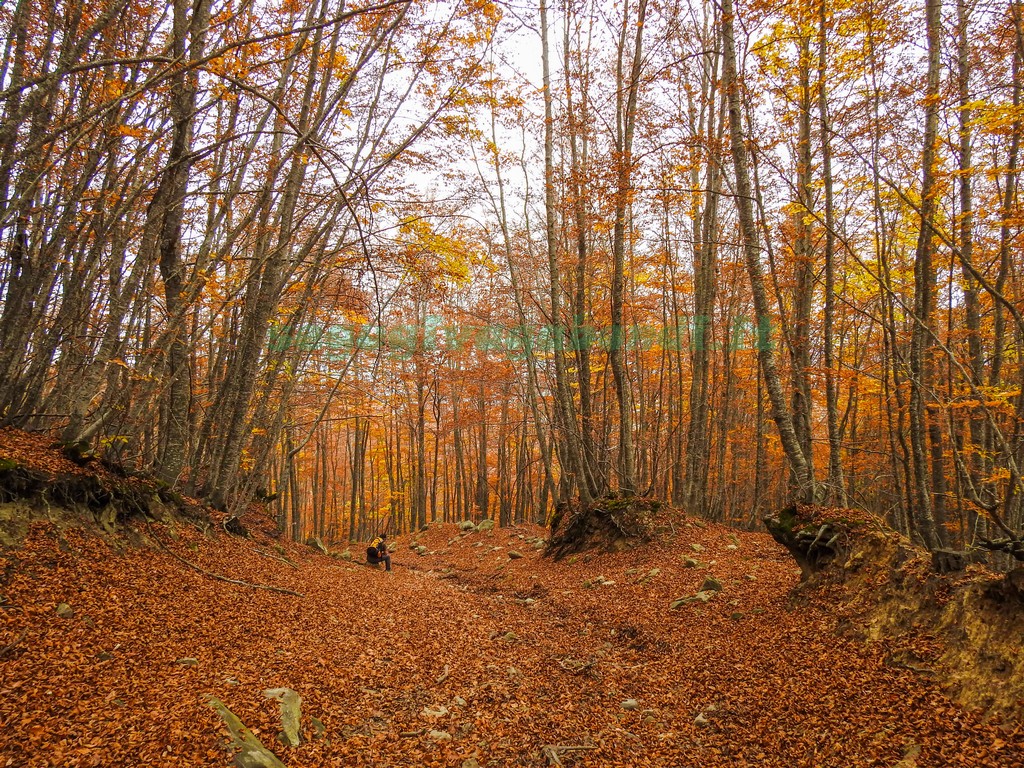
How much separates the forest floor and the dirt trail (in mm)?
16

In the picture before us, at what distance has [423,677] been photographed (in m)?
4.32

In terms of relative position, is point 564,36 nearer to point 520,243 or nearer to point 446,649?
point 520,243

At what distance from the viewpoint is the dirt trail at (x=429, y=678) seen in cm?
277

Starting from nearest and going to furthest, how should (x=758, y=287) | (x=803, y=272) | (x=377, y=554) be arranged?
(x=758, y=287) < (x=803, y=272) < (x=377, y=554)

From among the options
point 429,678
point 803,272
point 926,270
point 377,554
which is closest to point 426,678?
point 429,678

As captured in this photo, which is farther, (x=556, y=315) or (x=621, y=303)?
(x=556, y=315)

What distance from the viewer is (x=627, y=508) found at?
31.9 ft

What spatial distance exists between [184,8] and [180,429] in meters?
5.48

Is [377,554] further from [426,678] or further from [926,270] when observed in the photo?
[926,270]

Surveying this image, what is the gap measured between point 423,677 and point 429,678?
5 centimetres

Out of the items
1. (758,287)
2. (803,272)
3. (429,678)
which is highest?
(803,272)

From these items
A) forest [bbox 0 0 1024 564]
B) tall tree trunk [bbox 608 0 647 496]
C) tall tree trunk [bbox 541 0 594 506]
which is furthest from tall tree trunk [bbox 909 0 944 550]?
tall tree trunk [bbox 541 0 594 506]

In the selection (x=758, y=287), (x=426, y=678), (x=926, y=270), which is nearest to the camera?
(x=426, y=678)

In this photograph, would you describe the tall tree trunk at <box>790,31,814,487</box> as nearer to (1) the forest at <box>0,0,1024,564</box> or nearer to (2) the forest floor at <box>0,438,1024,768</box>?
(1) the forest at <box>0,0,1024,564</box>
